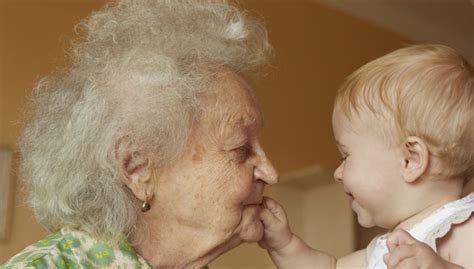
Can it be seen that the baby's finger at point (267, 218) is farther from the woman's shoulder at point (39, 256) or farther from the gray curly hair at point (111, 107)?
the woman's shoulder at point (39, 256)

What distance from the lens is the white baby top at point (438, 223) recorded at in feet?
4.54

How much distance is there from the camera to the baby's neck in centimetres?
149

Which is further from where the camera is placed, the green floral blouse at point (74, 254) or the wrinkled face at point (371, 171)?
the wrinkled face at point (371, 171)

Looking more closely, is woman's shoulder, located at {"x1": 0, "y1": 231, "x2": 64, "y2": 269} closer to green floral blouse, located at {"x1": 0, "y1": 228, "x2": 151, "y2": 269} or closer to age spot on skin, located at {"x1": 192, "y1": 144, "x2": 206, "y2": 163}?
green floral blouse, located at {"x1": 0, "y1": 228, "x2": 151, "y2": 269}

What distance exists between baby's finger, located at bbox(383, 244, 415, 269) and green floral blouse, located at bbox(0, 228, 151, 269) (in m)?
0.45

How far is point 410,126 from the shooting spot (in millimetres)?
1484

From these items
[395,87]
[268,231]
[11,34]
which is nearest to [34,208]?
[268,231]

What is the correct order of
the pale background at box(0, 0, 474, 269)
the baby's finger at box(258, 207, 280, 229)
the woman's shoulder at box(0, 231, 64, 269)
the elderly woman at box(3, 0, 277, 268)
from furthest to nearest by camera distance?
the pale background at box(0, 0, 474, 269)
the baby's finger at box(258, 207, 280, 229)
the elderly woman at box(3, 0, 277, 268)
the woman's shoulder at box(0, 231, 64, 269)

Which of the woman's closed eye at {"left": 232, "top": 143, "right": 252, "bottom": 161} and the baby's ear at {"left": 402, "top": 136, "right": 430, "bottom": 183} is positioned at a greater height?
the woman's closed eye at {"left": 232, "top": 143, "right": 252, "bottom": 161}

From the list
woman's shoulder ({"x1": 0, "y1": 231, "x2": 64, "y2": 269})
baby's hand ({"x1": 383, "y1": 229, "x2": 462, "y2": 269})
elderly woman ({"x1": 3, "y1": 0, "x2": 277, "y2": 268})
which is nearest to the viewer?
baby's hand ({"x1": 383, "y1": 229, "x2": 462, "y2": 269})

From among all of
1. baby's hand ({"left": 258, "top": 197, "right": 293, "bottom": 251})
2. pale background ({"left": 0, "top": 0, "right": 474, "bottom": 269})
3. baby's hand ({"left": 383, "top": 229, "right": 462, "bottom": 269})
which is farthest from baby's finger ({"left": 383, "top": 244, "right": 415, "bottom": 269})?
pale background ({"left": 0, "top": 0, "right": 474, "bottom": 269})

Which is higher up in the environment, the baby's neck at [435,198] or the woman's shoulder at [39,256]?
the woman's shoulder at [39,256]

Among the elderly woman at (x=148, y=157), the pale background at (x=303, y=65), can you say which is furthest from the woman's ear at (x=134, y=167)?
the pale background at (x=303, y=65)

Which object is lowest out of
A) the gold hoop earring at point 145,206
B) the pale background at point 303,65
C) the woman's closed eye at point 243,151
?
the pale background at point 303,65
